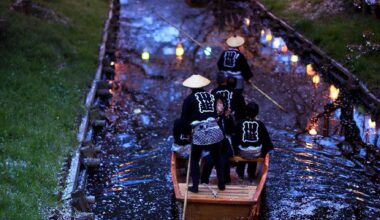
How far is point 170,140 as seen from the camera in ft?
48.9

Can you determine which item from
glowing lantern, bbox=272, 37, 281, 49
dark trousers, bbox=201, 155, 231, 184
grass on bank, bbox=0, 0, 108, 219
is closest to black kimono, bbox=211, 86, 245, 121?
dark trousers, bbox=201, 155, 231, 184

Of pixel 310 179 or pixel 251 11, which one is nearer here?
pixel 310 179

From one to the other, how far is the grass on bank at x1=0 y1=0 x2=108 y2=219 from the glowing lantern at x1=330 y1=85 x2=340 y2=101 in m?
8.22

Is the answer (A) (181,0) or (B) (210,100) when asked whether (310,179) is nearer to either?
(B) (210,100)

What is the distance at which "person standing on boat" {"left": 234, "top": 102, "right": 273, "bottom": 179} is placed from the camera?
11258 millimetres

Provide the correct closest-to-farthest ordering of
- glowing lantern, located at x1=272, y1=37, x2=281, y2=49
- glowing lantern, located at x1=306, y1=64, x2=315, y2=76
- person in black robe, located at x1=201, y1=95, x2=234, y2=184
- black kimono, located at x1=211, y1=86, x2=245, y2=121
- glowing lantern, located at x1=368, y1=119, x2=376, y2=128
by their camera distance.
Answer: person in black robe, located at x1=201, y1=95, x2=234, y2=184 < black kimono, located at x1=211, y1=86, x2=245, y2=121 < glowing lantern, located at x1=368, y1=119, x2=376, y2=128 < glowing lantern, located at x1=306, y1=64, x2=315, y2=76 < glowing lantern, located at x1=272, y1=37, x2=281, y2=49

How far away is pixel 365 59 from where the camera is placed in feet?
64.0

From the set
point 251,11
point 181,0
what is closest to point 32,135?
point 251,11

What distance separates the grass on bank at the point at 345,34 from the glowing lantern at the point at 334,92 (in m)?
0.89

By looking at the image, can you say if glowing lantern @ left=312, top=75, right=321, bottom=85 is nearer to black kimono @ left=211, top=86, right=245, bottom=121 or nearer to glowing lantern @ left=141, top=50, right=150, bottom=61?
glowing lantern @ left=141, top=50, right=150, bottom=61

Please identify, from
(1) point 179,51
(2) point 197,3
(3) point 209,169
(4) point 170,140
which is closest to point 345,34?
(1) point 179,51

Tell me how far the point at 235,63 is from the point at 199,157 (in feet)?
16.2

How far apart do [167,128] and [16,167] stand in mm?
5210

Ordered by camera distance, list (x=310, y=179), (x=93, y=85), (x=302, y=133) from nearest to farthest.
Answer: (x=310, y=179) → (x=302, y=133) → (x=93, y=85)
